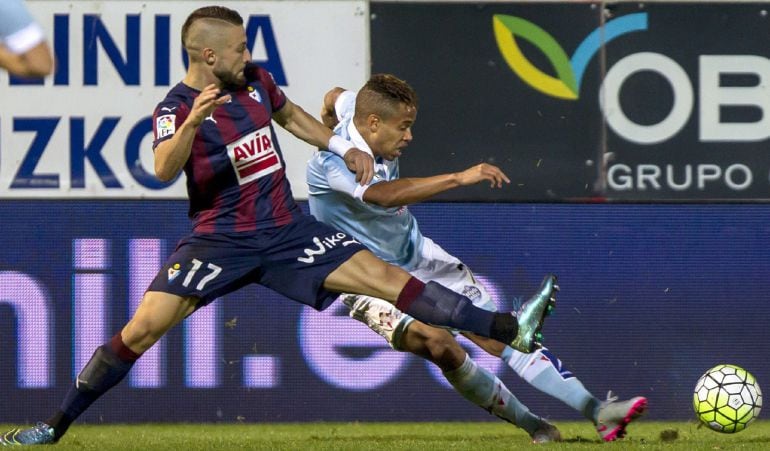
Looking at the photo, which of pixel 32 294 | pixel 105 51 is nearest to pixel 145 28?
pixel 105 51

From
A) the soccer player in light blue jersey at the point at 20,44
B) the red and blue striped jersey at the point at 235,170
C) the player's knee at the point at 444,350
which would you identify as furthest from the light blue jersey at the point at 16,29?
the player's knee at the point at 444,350

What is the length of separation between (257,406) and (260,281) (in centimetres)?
240

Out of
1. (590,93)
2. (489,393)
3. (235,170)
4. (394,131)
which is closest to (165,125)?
(235,170)

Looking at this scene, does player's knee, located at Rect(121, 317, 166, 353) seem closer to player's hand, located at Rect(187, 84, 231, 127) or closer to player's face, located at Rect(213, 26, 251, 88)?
player's hand, located at Rect(187, 84, 231, 127)

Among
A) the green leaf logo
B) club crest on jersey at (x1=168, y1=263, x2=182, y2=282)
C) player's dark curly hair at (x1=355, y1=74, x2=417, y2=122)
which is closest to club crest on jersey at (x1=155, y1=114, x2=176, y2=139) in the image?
club crest on jersey at (x1=168, y1=263, x2=182, y2=282)

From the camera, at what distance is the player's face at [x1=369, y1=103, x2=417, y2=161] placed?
719cm

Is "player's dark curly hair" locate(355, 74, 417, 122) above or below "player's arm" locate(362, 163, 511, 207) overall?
above

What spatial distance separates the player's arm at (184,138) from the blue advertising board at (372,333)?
8.90 ft

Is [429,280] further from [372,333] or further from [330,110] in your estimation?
[372,333]

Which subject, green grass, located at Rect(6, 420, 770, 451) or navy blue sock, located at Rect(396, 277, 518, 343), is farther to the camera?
green grass, located at Rect(6, 420, 770, 451)

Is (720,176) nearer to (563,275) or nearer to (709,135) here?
(709,135)

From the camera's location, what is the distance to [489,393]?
7.11m

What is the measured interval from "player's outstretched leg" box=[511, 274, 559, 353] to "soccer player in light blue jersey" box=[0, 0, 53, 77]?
9.10 ft

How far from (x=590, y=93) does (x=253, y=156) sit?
2.99 metres
